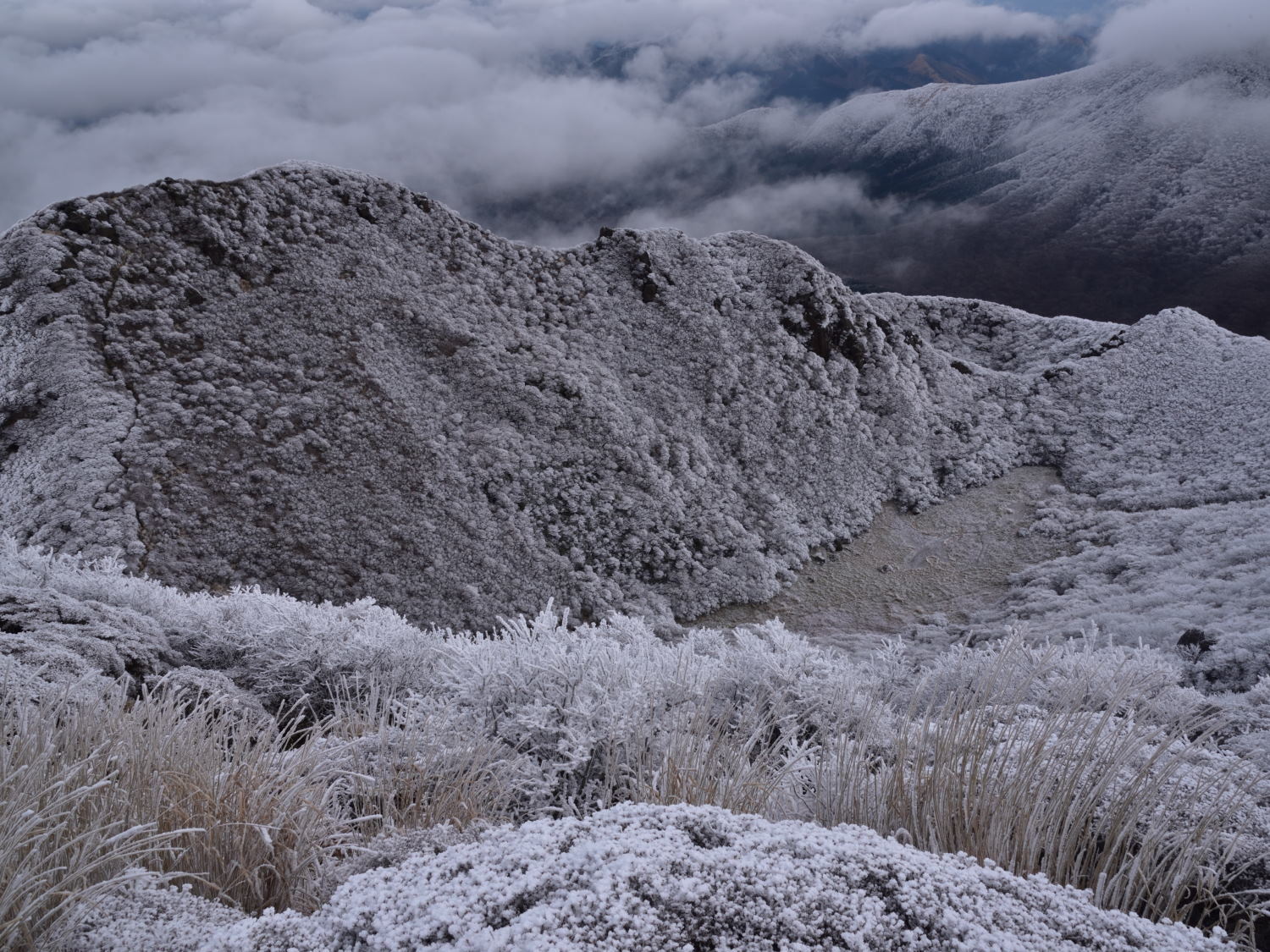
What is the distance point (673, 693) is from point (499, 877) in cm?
264

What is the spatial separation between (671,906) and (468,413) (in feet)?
34.0

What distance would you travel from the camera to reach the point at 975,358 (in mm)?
18875

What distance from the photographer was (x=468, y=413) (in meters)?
11.3

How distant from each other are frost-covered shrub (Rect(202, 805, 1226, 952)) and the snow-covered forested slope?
7.97m

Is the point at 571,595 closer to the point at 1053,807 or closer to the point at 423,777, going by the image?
the point at 423,777

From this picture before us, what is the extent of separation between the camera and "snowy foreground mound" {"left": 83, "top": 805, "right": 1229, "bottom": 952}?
1.38 m

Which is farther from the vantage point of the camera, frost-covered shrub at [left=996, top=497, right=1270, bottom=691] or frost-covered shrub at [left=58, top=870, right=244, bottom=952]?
frost-covered shrub at [left=996, top=497, right=1270, bottom=691]

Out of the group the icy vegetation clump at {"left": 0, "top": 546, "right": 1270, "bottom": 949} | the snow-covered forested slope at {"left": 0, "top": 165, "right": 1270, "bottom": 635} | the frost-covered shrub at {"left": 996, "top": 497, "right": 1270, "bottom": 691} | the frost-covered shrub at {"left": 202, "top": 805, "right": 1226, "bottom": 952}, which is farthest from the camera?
the snow-covered forested slope at {"left": 0, "top": 165, "right": 1270, "bottom": 635}

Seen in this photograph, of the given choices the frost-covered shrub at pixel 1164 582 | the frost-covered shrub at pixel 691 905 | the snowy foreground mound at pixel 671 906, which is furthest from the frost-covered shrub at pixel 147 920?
the frost-covered shrub at pixel 1164 582

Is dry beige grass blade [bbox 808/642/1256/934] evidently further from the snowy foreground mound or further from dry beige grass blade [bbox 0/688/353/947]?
dry beige grass blade [bbox 0/688/353/947]

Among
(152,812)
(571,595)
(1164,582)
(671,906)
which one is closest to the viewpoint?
(671,906)

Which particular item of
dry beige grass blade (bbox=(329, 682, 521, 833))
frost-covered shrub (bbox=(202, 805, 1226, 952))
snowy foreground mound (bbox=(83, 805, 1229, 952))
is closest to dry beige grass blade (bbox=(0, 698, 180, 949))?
snowy foreground mound (bbox=(83, 805, 1229, 952))

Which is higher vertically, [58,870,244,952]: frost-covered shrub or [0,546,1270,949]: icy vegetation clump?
[58,870,244,952]: frost-covered shrub

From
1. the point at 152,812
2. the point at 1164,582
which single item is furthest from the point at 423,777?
the point at 1164,582
